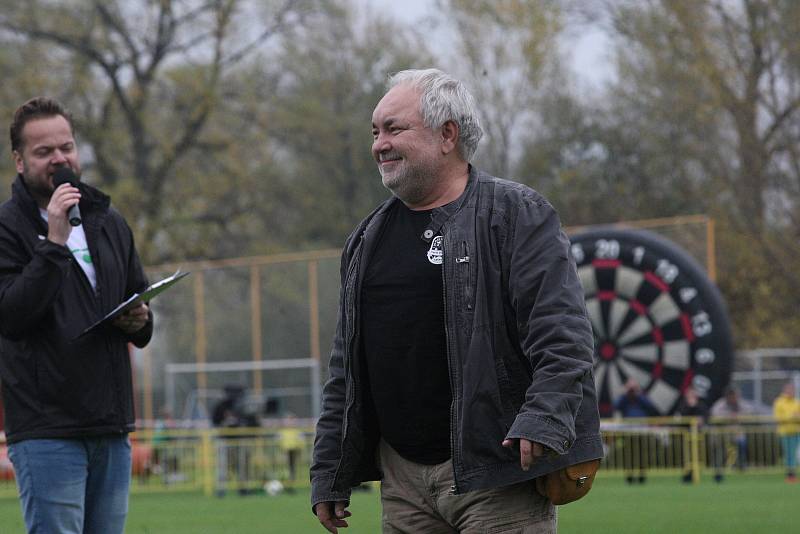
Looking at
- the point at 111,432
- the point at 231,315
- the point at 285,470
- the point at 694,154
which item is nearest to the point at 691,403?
the point at 285,470

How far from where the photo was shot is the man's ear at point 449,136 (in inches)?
170

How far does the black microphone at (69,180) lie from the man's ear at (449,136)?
148 centimetres

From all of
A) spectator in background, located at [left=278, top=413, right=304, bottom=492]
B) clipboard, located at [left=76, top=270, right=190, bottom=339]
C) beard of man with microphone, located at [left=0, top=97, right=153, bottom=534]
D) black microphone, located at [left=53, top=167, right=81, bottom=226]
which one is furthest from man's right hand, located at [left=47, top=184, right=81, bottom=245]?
spectator in background, located at [left=278, top=413, right=304, bottom=492]

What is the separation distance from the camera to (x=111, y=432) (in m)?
5.07

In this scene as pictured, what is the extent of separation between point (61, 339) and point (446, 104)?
1.68 metres

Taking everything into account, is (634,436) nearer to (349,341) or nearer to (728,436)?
(728,436)

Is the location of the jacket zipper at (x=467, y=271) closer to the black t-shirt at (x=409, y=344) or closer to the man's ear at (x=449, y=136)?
the black t-shirt at (x=409, y=344)

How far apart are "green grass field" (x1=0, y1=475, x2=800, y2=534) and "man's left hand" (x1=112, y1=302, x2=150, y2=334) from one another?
23.8ft

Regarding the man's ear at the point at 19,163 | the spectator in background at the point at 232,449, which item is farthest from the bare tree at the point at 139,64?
the man's ear at the point at 19,163

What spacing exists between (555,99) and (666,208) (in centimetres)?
399

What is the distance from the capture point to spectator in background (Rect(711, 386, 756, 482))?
2134cm

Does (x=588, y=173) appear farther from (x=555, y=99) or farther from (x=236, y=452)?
(x=236, y=452)

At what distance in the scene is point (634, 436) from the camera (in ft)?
70.1

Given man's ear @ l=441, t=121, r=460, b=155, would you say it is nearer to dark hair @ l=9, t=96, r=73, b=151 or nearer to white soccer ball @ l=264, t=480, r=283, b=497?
dark hair @ l=9, t=96, r=73, b=151
